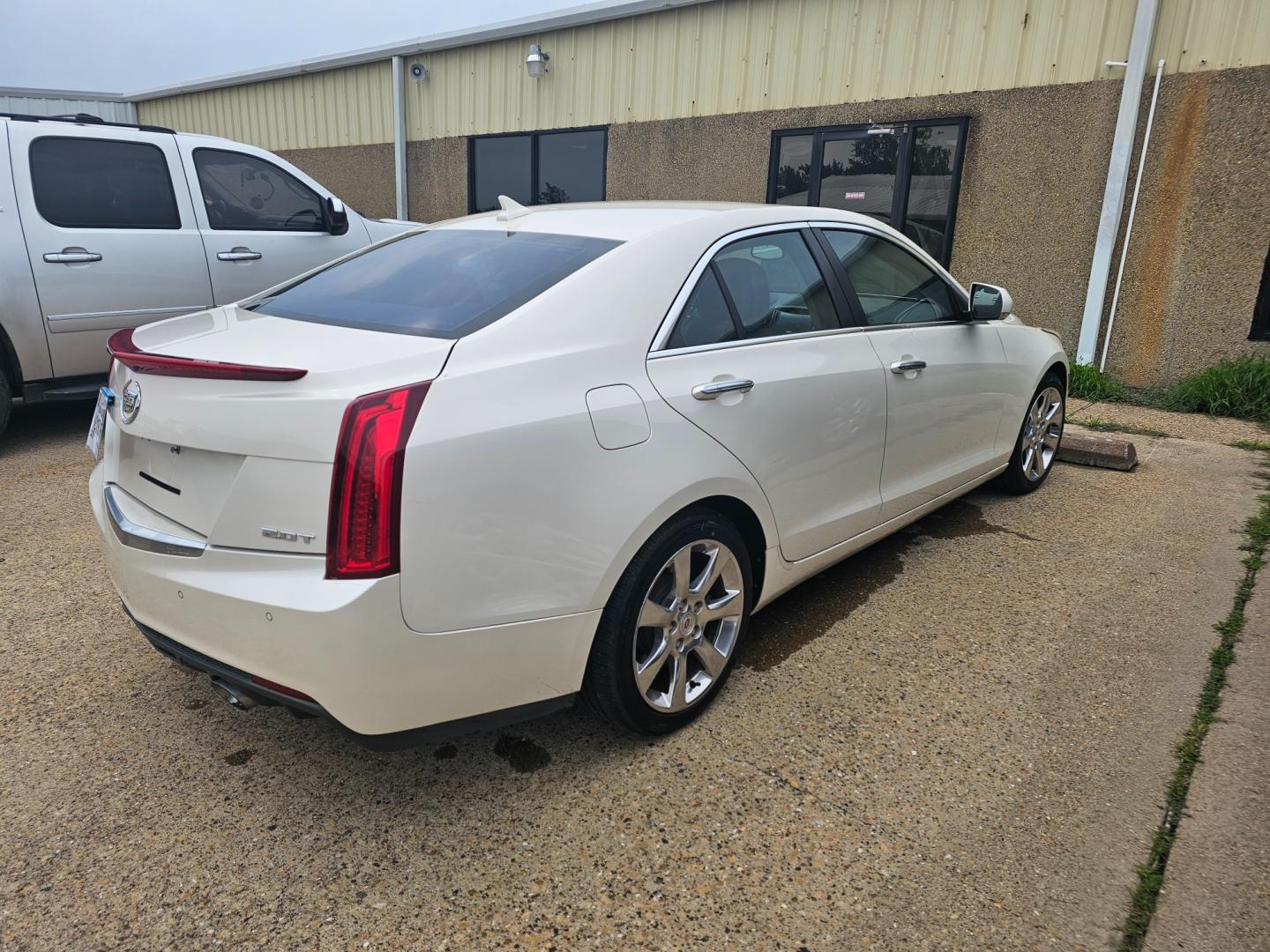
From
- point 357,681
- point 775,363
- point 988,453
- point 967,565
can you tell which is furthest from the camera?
point 988,453

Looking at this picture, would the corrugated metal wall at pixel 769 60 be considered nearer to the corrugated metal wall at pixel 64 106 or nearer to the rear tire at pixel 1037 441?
the rear tire at pixel 1037 441

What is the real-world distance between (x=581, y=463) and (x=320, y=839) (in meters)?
1.17

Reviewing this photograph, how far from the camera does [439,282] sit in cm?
274

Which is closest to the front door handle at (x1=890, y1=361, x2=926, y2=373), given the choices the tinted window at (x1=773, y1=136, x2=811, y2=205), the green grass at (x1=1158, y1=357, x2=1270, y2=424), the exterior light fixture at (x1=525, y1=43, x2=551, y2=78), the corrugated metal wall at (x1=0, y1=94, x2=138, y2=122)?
the green grass at (x1=1158, y1=357, x2=1270, y2=424)

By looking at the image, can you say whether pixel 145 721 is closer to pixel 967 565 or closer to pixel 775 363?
pixel 775 363

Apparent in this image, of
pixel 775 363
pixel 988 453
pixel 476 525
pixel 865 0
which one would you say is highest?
pixel 865 0

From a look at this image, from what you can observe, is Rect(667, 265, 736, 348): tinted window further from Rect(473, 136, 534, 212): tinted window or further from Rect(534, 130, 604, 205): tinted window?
Rect(473, 136, 534, 212): tinted window

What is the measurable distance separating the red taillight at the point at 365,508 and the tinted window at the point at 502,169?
394 inches

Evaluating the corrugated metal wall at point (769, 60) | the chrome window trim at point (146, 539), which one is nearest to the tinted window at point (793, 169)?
the corrugated metal wall at point (769, 60)

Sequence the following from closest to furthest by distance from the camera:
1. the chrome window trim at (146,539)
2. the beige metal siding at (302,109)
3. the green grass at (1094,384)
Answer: the chrome window trim at (146,539), the green grass at (1094,384), the beige metal siding at (302,109)

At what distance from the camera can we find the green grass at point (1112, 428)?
654 centimetres

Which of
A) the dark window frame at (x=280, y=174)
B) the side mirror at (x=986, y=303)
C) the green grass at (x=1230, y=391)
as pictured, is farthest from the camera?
the green grass at (x=1230, y=391)

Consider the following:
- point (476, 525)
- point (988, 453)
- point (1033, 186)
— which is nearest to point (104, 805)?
point (476, 525)

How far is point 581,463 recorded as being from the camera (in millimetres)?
2234
